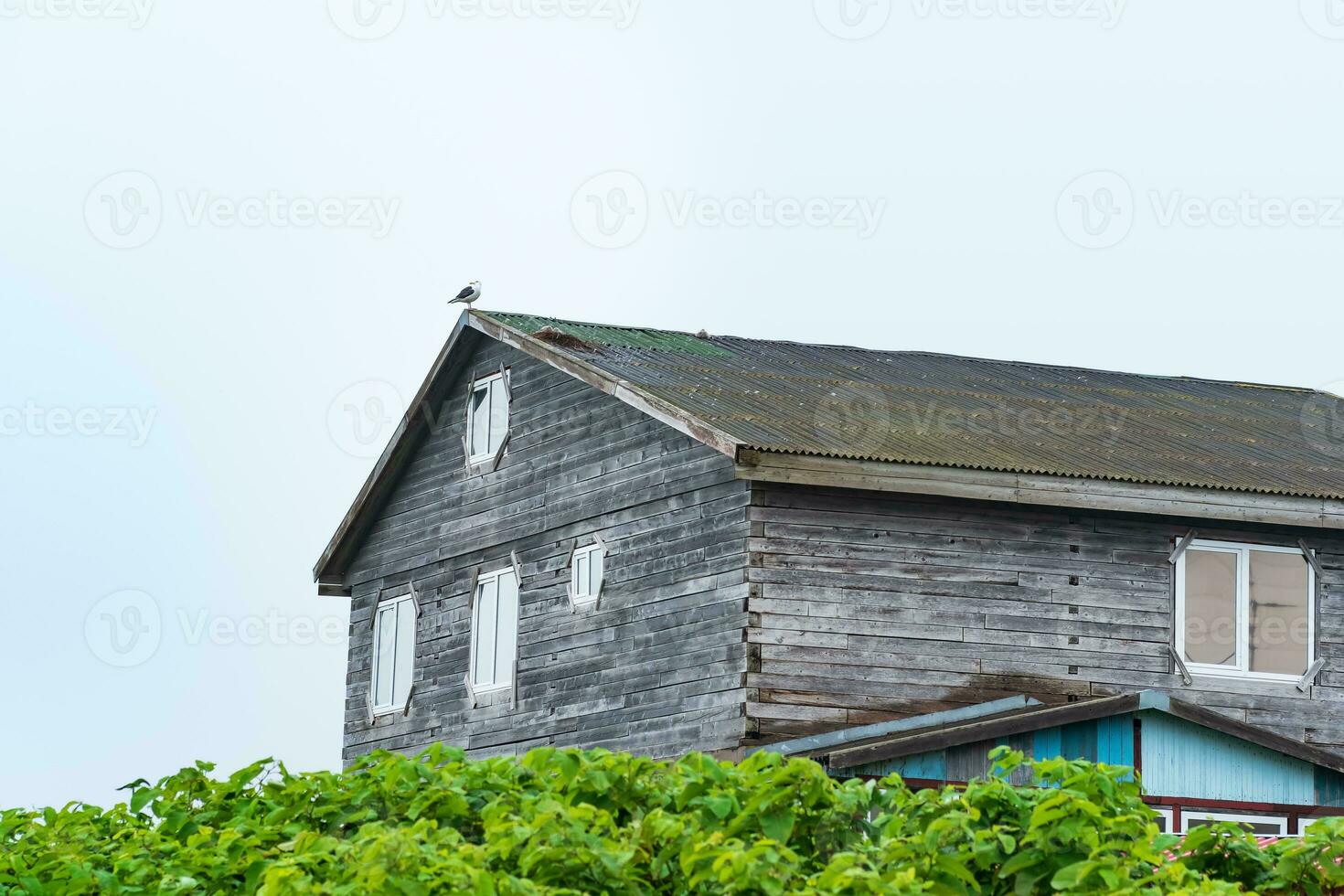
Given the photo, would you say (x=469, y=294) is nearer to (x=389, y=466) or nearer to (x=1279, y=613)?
(x=389, y=466)

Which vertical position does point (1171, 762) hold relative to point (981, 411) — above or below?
below

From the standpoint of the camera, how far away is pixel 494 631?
25.6m

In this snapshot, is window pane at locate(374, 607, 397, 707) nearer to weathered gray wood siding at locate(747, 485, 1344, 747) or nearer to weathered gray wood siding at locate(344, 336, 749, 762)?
weathered gray wood siding at locate(344, 336, 749, 762)

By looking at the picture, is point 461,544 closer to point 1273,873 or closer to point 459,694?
point 459,694

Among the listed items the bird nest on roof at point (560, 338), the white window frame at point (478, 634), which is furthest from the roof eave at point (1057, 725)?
the bird nest on roof at point (560, 338)

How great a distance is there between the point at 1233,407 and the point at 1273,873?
21050mm

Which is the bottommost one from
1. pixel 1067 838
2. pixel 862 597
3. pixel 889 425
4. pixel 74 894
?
pixel 74 894

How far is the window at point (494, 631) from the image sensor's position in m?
25.0

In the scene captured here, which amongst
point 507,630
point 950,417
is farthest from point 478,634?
point 950,417

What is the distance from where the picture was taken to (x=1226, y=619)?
884 inches

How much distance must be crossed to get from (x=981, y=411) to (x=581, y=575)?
5814mm

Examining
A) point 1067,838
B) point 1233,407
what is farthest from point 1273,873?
point 1233,407

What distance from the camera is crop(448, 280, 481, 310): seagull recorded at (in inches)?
1059

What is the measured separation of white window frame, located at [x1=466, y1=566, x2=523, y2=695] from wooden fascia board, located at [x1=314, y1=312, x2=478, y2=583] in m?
3.03
